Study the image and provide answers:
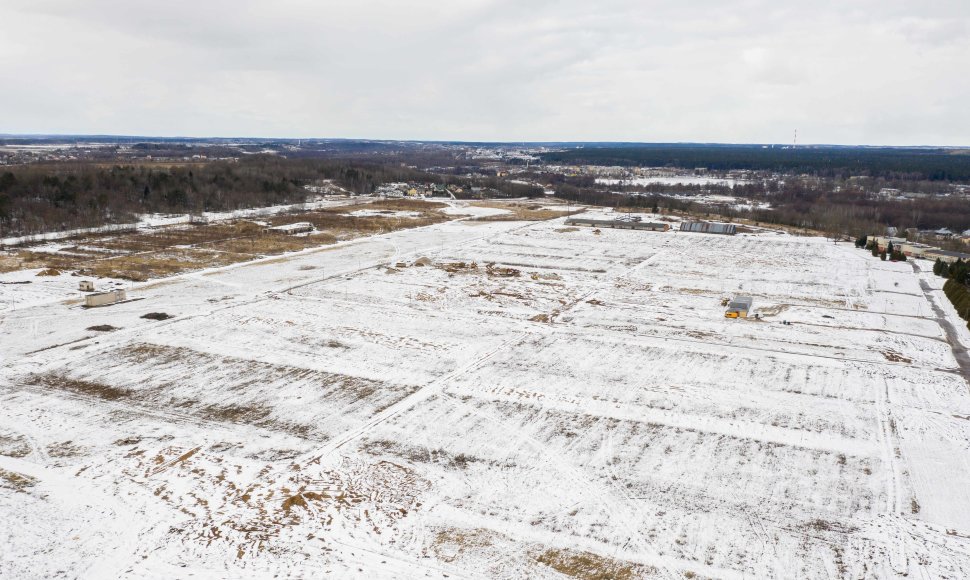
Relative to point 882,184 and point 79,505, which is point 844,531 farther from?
point 882,184

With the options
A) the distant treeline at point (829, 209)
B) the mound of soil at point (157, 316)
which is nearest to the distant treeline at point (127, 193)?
the distant treeline at point (829, 209)

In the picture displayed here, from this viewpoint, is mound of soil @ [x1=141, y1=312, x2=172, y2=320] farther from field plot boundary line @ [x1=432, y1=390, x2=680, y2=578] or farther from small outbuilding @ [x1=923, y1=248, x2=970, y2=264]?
small outbuilding @ [x1=923, y1=248, x2=970, y2=264]

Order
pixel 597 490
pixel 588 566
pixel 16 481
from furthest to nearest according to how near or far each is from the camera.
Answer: pixel 597 490 < pixel 16 481 < pixel 588 566

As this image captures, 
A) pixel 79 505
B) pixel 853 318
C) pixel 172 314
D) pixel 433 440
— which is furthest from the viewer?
pixel 853 318

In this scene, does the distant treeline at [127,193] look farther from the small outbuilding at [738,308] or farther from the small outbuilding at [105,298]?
the small outbuilding at [738,308]

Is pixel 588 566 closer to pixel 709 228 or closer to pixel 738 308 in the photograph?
pixel 738 308

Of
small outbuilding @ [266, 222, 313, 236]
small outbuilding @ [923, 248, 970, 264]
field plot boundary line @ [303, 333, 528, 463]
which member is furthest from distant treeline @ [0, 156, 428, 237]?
small outbuilding @ [923, 248, 970, 264]

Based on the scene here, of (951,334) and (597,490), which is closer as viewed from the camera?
(597,490)

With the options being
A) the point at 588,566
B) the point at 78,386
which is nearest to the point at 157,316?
the point at 78,386

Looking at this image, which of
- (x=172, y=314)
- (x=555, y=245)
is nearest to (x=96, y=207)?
(x=172, y=314)
